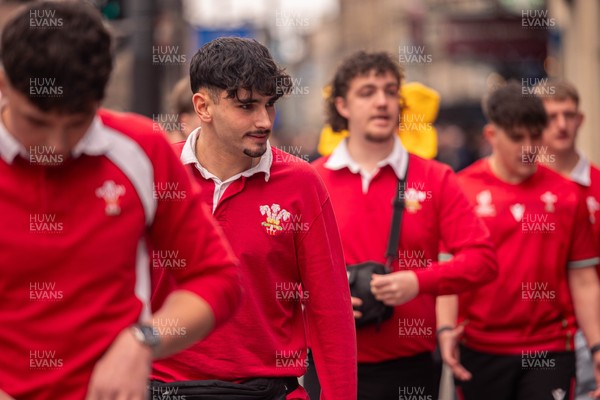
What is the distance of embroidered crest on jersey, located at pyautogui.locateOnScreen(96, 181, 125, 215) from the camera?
9.73ft

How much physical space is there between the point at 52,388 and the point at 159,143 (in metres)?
0.67

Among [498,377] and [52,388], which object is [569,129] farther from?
[52,388]

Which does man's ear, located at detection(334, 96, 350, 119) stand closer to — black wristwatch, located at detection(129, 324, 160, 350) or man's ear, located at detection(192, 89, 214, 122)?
man's ear, located at detection(192, 89, 214, 122)

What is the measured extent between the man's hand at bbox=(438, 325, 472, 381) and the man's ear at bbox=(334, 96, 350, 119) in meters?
1.36

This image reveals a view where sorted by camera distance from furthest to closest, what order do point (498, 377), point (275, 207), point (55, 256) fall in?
point (498, 377), point (275, 207), point (55, 256)

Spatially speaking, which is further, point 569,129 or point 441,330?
point 569,129

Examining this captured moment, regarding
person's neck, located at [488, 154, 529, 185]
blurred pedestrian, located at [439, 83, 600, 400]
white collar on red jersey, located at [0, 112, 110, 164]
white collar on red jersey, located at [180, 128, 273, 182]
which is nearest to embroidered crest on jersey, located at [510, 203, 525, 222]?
blurred pedestrian, located at [439, 83, 600, 400]

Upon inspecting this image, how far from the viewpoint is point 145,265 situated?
3127 millimetres

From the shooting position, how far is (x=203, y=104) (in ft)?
16.0

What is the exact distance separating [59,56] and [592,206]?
16.6 feet

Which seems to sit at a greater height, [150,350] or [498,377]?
[150,350]

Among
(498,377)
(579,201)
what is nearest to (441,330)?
(498,377)

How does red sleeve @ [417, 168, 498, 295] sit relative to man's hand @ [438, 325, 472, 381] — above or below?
above

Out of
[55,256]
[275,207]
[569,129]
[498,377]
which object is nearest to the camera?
[55,256]
